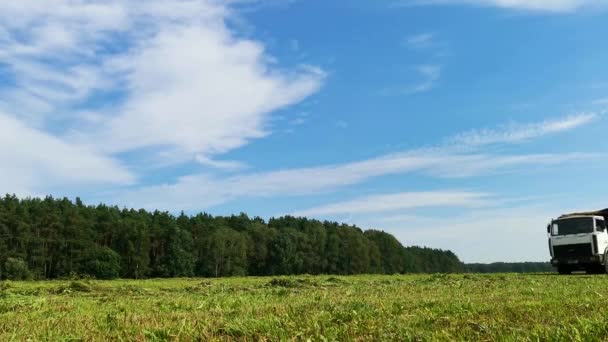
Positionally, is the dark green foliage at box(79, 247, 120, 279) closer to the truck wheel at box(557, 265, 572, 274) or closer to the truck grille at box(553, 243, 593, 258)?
the truck wheel at box(557, 265, 572, 274)

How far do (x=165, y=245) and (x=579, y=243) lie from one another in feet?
267

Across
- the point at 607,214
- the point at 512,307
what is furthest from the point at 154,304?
the point at 607,214

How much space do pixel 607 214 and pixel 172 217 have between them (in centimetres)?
8995

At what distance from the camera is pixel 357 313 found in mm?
8969

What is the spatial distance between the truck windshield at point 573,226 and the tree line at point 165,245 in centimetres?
6212

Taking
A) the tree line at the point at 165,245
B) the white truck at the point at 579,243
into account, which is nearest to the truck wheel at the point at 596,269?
the white truck at the point at 579,243

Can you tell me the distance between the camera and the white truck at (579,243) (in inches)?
1314

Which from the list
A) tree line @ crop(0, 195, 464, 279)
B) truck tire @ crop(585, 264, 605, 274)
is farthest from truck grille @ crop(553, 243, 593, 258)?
tree line @ crop(0, 195, 464, 279)

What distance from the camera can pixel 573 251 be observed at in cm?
3419

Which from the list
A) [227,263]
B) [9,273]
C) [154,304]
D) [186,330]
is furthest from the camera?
[227,263]

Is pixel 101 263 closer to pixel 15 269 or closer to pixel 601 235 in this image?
pixel 15 269

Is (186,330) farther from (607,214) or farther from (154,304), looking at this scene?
(607,214)

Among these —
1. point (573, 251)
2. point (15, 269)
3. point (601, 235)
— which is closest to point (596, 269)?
point (573, 251)

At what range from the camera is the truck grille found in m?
33.5
